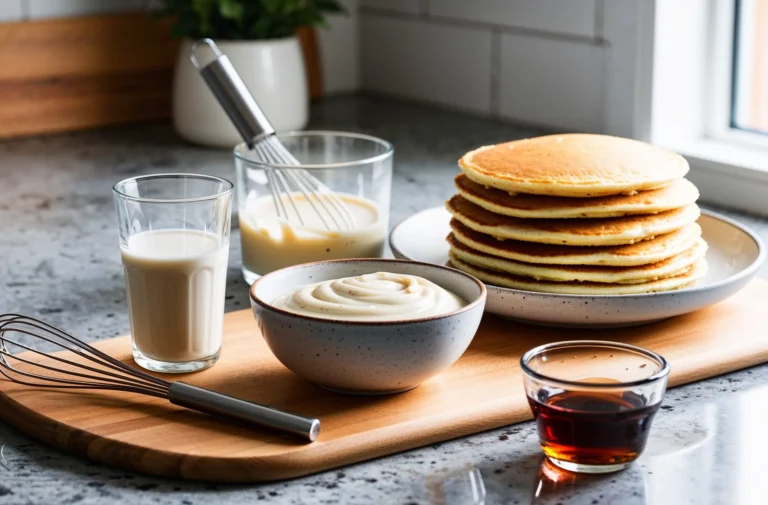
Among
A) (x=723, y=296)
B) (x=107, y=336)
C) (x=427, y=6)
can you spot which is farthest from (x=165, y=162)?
(x=723, y=296)

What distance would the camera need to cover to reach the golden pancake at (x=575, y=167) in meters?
0.93

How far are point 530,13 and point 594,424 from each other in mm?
1222

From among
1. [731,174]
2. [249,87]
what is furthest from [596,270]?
[249,87]

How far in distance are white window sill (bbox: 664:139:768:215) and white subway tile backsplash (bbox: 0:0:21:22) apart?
1.06m

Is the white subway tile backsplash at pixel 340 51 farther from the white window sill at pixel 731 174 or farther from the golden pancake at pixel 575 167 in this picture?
the golden pancake at pixel 575 167

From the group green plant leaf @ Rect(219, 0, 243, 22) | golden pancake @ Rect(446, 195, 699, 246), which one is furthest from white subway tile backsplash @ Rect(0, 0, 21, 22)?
golden pancake @ Rect(446, 195, 699, 246)

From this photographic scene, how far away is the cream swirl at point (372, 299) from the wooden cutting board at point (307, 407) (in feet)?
0.23

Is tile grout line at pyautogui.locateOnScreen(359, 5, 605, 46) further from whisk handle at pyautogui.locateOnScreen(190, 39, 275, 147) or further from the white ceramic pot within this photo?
whisk handle at pyautogui.locateOnScreen(190, 39, 275, 147)

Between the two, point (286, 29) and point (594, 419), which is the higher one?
point (286, 29)

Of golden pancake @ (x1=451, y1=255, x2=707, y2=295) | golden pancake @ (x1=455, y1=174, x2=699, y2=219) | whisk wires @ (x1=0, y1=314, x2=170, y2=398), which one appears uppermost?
golden pancake @ (x1=455, y1=174, x2=699, y2=219)

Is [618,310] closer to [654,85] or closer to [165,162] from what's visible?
[654,85]

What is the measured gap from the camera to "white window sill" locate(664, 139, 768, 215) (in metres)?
1.42

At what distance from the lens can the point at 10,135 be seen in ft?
6.12

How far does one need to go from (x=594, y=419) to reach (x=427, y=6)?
1423 millimetres
